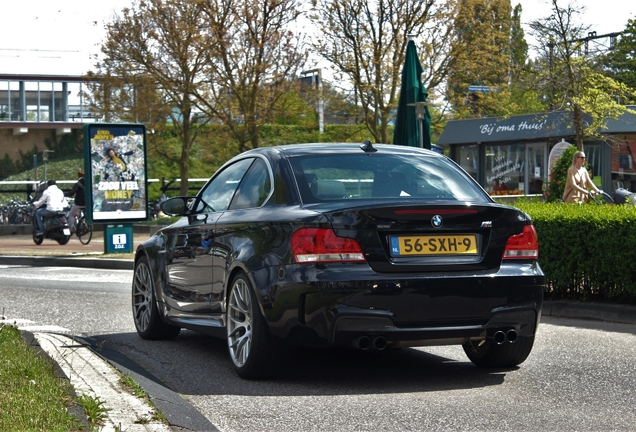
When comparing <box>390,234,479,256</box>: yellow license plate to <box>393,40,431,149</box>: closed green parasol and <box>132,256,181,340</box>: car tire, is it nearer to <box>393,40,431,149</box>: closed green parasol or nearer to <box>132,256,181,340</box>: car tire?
<box>132,256,181,340</box>: car tire

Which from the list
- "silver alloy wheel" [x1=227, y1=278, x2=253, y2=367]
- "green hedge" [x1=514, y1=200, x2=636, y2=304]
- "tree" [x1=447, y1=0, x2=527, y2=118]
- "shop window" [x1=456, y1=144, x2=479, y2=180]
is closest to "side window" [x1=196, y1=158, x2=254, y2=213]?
"silver alloy wheel" [x1=227, y1=278, x2=253, y2=367]

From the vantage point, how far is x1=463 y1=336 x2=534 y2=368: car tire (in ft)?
23.3

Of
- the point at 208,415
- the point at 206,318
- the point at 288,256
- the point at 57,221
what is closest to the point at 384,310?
the point at 288,256

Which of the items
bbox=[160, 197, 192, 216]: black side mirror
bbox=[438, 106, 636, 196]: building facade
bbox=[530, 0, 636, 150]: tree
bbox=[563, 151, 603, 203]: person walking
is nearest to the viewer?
bbox=[160, 197, 192, 216]: black side mirror

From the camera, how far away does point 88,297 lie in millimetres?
13031

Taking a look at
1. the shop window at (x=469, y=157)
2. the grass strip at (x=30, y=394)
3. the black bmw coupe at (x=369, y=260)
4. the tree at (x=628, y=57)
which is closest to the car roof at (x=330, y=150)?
the black bmw coupe at (x=369, y=260)

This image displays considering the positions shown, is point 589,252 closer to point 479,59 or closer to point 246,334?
point 246,334

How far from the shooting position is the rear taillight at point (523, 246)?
657 centimetres

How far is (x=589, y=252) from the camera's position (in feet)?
34.6

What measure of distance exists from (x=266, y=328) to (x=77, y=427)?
1.88 meters

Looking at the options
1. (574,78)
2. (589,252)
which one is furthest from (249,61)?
(589,252)

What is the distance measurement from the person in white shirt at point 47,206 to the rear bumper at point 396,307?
2156cm

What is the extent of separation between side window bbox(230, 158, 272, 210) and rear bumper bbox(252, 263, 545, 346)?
805mm

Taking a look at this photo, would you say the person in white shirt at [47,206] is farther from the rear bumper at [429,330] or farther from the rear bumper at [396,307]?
the rear bumper at [429,330]
